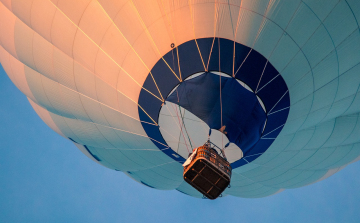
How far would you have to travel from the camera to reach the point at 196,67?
6625 millimetres

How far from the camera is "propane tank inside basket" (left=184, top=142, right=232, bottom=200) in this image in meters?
6.25

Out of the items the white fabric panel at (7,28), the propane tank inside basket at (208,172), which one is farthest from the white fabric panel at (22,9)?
the propane tank inside basket at (208,172)

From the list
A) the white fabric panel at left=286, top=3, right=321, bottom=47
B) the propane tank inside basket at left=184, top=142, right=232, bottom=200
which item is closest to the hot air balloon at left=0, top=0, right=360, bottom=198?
the white fabric panel at left=286, top=3, right=321, bottom=47

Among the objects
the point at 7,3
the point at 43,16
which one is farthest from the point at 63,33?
the point at 7,3

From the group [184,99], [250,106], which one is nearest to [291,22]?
[250,106]

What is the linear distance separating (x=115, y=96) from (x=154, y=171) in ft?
12.3

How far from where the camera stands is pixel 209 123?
23.2 ft

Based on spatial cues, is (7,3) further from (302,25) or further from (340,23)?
(340,23)

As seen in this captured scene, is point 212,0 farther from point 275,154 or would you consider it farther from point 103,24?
point 275,154

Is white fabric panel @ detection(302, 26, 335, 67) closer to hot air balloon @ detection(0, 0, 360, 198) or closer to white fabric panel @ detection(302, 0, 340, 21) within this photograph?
hot air balloon @ detection(0, 0, 360, 198)

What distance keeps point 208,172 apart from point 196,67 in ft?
6.81

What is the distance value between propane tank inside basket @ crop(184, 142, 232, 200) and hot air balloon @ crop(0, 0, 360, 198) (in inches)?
29.6

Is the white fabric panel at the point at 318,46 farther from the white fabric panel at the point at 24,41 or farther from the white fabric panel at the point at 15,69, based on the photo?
the white fabric panel at the point at 15,69

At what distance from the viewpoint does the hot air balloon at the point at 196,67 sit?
6.27 m
